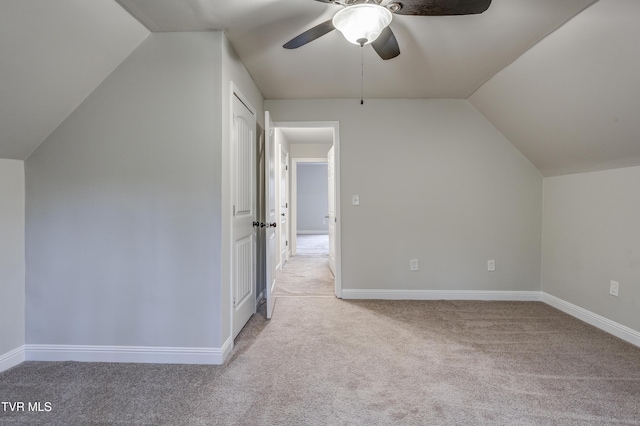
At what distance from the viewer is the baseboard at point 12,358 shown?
2006 millimetres

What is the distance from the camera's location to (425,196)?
136 inches

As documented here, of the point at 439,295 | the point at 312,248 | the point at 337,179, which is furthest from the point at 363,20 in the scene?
the point at 312,248

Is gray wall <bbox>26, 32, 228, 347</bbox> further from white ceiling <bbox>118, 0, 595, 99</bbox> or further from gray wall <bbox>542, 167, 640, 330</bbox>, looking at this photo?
gray wall <bbox>542, 167, 640, 330</bbox>

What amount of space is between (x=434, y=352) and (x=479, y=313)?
1.06 m

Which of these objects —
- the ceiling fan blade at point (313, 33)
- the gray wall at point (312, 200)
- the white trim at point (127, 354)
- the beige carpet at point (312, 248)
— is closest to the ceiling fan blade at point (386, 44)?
the ceiling fan blade at point (313, 33)

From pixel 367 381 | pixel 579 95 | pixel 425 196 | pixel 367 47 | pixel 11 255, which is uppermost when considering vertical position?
pixel 367 47

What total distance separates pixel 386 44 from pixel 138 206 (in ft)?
6.18

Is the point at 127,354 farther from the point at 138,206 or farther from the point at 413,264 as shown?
the point at 413,264

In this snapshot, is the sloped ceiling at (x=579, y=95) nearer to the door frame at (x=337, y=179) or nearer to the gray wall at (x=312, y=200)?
the door frame at (x=337, y=179)

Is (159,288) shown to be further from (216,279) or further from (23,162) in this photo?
(23,162)

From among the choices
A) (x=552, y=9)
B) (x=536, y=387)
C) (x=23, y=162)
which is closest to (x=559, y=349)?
(x=536, y=387)

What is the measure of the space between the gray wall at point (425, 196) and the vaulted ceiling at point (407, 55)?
544 mm

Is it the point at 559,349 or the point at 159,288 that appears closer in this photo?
the point at 159,288

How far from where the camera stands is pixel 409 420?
1.55 m
